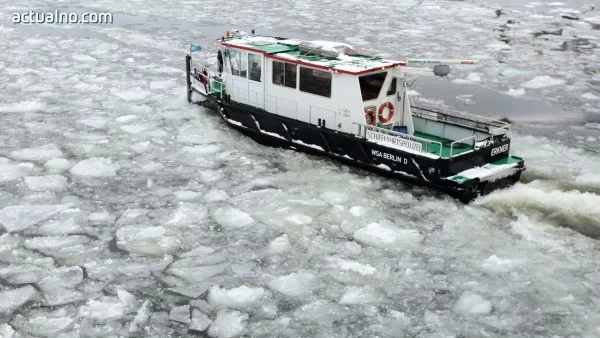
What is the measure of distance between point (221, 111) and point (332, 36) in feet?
38.9

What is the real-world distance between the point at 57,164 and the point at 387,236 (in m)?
6.99

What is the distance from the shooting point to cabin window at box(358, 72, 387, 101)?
495 inches

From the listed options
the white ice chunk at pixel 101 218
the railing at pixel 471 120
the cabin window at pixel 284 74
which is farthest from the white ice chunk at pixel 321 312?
the cabin window at pixel 284 74

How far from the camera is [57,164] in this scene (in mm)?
12648

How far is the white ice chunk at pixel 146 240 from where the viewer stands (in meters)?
9.58

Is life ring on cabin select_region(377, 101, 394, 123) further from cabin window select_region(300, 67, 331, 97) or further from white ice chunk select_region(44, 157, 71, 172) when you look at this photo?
white ice chunk select_region(44, 157, 71, 172)

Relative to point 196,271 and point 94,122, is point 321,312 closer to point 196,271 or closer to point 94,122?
point 196,271

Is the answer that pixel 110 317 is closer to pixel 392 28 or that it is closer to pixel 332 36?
pixel 332 36

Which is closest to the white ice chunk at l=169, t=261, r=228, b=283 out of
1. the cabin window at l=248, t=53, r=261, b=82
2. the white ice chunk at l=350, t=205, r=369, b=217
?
the white ice chunk at l=350, t=205, r=369, b=217

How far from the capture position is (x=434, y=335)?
769cm

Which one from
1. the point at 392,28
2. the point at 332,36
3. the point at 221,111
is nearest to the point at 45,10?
the point at 332,36

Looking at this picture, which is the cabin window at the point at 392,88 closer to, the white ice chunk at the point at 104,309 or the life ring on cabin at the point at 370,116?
the life ring on cabin at the point at 370,116

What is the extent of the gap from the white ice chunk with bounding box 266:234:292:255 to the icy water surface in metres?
0.03

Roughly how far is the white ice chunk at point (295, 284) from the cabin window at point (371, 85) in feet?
16.0
